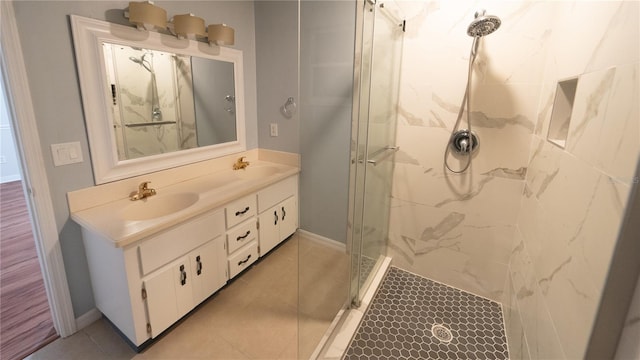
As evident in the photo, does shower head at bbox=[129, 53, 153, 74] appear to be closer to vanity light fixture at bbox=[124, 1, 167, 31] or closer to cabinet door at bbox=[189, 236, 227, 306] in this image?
vanity light fixture at bbox=[124, 1, 167, 31]

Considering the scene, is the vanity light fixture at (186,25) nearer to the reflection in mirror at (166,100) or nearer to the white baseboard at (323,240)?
the reflection in mirror at (166,100)

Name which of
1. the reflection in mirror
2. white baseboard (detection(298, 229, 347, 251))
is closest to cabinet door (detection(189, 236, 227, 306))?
white baseboard (detection(298, 229, 347, 251))

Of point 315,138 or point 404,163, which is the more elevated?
point 315,138

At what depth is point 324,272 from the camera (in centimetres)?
176

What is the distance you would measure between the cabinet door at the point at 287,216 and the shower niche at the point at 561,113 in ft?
6.09

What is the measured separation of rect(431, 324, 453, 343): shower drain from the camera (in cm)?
168

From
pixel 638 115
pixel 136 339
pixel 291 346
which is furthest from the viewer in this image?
pixel 291 346

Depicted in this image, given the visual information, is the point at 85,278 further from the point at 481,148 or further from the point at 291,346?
the point at 481,148

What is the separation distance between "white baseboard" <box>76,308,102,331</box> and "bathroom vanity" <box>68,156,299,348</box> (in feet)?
0.30

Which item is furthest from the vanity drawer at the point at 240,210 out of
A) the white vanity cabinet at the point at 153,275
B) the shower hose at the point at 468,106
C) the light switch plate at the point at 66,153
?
the shower hose at the point at 468,106

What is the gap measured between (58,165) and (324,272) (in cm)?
157

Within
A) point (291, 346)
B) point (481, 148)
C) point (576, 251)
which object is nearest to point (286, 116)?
point (481, 148)

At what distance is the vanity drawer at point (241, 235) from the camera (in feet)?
6.73

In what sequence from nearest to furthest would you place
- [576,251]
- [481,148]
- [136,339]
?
[576,251] < [136,339] < [481,148]
